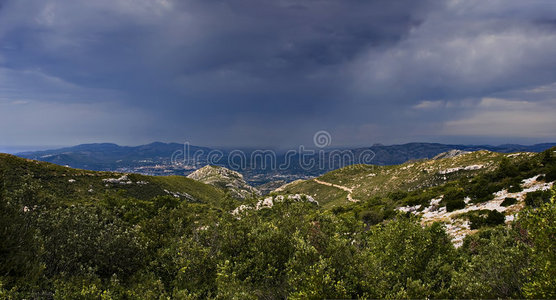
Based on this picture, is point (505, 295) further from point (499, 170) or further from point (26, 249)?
point (499, 170)

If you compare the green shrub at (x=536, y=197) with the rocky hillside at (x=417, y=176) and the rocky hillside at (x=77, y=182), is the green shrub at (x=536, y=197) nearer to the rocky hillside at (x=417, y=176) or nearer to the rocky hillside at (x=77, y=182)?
the rocky hillside at (x=77, y=182)

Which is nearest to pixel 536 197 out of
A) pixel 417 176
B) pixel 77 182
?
pixel 417 176

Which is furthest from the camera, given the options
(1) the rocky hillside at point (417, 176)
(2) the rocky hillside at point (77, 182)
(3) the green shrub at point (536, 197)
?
(1) the rocky hillside at point (417, 176)

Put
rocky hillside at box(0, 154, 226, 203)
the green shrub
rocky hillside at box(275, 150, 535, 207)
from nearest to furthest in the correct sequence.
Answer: the green shrub
rocky hillside at box(0, 154, 226, 203)
rocky hillside at box(275, 150, 535, 207)

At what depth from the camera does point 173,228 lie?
32844mm

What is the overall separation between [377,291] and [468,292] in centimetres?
533

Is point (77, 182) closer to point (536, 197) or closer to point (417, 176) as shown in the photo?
point (536, 197)

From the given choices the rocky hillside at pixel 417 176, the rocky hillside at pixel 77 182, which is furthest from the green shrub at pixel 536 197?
the rocky hillside at pixel 417 176

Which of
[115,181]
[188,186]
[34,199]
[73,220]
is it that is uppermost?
[34,199]

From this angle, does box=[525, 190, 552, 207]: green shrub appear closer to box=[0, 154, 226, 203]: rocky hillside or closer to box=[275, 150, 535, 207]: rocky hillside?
box=[0, 154, 226, 203]: rocky hillside

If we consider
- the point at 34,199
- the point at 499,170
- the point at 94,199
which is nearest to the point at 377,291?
the point at 34,199

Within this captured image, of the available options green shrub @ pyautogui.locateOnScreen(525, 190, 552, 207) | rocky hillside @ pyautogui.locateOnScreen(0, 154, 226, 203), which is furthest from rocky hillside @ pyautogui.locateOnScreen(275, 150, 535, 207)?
rocky hillside @ pyautogui.locateOnScreen(0, 154, 226, 203)

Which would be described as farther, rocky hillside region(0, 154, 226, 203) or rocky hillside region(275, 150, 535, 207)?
rocky hillside region(275, 150, 535, 207)

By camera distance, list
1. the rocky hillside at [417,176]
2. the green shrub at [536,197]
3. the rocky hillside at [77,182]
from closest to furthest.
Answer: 1. the green shrub at [536,197]
2. the rocky hillside at [77,182]
3. the rocky hillside at [417,176]
